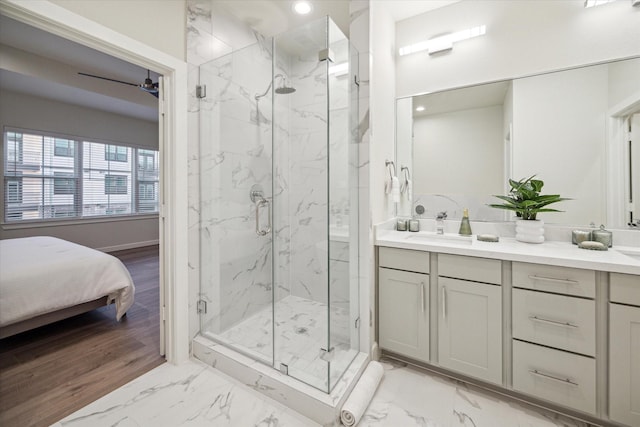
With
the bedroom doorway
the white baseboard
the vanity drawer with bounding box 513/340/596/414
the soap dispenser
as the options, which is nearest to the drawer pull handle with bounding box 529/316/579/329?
the vanity drawer with bounding box 513/340/596/414

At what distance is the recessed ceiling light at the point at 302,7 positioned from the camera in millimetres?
2189

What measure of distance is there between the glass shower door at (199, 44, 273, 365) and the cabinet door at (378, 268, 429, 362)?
33.6 inches

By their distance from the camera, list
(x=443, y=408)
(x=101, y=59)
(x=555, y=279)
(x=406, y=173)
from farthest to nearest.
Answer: (x=101, y=59) < (x=406, y=173) < (x=443, y=408) < (x=555, y=279)

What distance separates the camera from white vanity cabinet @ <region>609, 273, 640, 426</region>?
132cm

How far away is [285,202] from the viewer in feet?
8.36

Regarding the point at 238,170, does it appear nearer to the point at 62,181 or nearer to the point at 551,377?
the point at 551,377

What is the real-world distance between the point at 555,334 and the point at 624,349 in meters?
0.26

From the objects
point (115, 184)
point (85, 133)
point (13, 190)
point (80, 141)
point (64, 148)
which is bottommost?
point (13, 190)

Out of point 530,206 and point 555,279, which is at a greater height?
point 530,206

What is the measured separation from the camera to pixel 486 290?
165cm

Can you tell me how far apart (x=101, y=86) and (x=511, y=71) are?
5.35m

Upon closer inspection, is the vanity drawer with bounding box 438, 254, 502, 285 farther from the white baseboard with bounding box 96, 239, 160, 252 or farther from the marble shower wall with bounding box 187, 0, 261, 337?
the white baseboard with bounding box 96, 239, 160, 252

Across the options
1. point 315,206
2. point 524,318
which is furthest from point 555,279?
point 315,206

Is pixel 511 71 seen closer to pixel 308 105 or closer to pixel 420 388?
pixel 308 105
